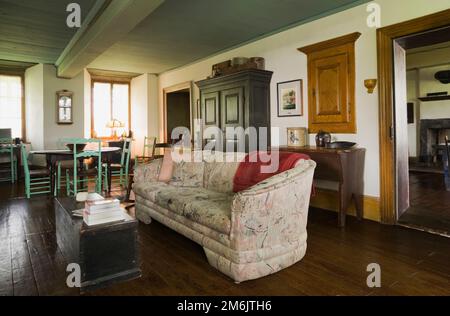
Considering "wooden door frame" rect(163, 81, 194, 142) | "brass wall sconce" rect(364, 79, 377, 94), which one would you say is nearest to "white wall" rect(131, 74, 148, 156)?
"wooden door frame" rect(163, 81, 194, 142)

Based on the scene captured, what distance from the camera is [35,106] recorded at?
23.9 ft

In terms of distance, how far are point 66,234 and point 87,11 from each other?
290 cm

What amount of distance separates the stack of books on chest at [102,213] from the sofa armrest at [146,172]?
1.46 metres

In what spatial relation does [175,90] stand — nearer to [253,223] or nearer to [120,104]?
[120,104]

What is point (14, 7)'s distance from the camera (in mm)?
3773

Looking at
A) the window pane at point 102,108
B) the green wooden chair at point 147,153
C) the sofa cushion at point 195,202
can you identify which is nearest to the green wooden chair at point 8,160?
the window pane at point 102,108

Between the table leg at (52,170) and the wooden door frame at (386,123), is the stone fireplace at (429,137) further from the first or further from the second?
the table leg at (52,170)

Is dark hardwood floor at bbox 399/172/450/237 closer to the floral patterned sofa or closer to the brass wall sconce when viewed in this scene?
the brass wall sconce

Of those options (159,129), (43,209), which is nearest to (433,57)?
(159,129)

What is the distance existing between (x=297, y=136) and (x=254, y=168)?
1.60 m

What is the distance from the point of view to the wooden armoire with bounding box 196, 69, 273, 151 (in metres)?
4.58

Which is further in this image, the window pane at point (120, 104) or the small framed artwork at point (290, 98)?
the window pane at point (120, 104)

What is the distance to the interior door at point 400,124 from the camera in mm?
3422
